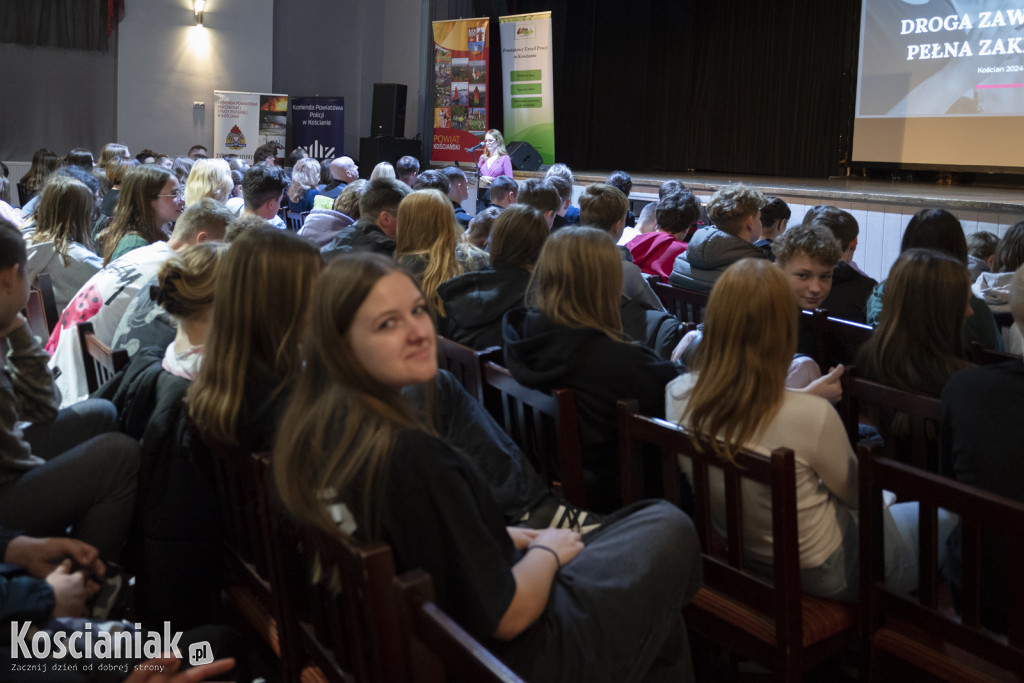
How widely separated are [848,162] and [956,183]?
4.41 feet

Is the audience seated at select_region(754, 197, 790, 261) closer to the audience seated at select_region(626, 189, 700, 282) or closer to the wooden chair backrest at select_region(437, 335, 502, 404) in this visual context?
the audience seated at select_region(626, 189, 700, 282)

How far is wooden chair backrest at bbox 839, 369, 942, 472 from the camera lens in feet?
5.94

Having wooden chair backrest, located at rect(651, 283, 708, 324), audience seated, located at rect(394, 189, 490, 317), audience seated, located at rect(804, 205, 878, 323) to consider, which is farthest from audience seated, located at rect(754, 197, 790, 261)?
audience seated, located at rect(394, 189, 490, 317)

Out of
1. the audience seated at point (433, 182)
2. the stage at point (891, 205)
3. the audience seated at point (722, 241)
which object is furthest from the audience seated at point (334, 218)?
the stage at point (891, 205)

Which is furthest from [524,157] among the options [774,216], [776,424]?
[776,424]

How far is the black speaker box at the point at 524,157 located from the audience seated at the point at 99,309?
24.6 feet

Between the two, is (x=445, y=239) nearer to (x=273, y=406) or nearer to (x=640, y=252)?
(x=640, y=252)

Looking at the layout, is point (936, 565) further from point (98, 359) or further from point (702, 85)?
point (702, 85)

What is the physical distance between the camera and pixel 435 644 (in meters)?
0.98

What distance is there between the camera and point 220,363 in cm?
157

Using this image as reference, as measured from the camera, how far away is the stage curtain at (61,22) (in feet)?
33.5

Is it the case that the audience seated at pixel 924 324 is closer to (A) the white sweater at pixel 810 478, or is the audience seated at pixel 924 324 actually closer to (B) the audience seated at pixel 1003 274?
(A) the white sweater at pixel 810 478

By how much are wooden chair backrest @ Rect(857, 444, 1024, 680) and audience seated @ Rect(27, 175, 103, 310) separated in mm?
3131

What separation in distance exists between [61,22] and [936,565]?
38.1 feet
